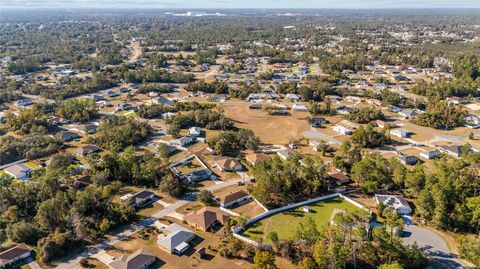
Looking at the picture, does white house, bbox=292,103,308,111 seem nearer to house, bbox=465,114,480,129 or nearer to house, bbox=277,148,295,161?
house, bbox=277,148,295,161

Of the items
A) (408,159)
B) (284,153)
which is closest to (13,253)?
(284,153)

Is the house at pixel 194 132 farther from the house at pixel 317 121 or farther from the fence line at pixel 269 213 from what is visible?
the fence line at pixel 269 213

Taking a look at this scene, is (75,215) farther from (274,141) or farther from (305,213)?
(274,141)

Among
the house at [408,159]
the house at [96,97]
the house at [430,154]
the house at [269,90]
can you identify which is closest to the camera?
the house at [408,159]

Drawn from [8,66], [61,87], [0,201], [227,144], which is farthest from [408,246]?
[8,66]

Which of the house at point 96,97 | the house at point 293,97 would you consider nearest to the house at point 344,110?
the house at point 293,97
